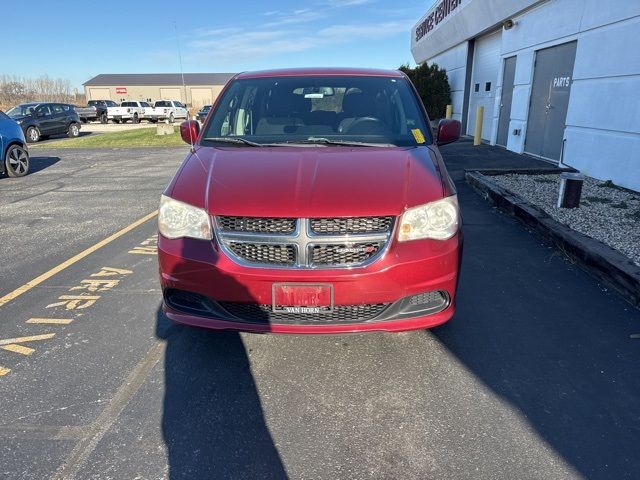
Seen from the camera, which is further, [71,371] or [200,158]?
[200,158]

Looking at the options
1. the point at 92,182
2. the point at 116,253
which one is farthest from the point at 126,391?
the point at 92,182

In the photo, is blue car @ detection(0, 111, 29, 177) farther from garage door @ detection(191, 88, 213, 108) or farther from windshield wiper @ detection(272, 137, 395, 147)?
garage door @ detection(191, 88, 213, 108)

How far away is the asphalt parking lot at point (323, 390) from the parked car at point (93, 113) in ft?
122

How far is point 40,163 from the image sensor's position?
1388cm

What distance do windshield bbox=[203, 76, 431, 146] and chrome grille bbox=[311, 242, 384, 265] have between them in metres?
1.26

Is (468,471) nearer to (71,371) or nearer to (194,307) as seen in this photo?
(194,307)

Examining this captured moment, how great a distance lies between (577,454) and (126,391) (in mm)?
2400

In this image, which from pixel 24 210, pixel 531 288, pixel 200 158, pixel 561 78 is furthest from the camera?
pixel 561 78

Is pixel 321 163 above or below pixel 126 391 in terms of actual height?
above

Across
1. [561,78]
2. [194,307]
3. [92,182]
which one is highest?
[561,78]

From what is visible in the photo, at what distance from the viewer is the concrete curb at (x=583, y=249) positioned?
12.5 ft

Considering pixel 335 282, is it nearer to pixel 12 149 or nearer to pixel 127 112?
pixel 12 149

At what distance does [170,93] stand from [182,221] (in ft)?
258

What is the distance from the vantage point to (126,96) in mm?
74250
